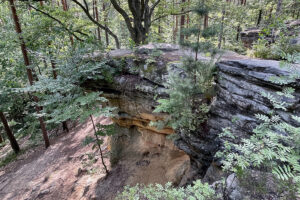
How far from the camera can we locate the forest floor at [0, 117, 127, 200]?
6363mm

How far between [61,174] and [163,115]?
20.5 feet

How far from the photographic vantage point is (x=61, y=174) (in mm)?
7797

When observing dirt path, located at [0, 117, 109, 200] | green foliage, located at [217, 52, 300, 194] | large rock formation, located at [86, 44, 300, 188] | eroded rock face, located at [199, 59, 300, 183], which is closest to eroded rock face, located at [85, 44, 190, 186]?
large rock formation, located at [86, 44, 300, 188]

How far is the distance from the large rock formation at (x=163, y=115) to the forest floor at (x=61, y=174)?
1387mm

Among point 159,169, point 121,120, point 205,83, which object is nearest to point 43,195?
point 121,120

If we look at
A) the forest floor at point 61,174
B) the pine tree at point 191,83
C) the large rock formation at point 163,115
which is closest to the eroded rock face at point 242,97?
the large rock formation at point 163,115

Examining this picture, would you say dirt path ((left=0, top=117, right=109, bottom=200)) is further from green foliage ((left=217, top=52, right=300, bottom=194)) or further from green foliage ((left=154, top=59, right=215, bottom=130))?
green foliage ((left=217, top=52, right=300, bottom=194))

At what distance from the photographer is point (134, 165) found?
6695 mm

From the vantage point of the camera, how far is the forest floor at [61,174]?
636 cm

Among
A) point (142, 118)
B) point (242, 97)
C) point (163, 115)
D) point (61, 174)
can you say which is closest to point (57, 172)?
point (61, 174)

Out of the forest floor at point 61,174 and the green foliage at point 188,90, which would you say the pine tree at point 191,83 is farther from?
the forest floor at point 61,174

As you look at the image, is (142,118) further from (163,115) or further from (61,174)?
(61,174)

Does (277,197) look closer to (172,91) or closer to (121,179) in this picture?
(172,91)

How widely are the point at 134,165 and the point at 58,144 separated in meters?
7.05
